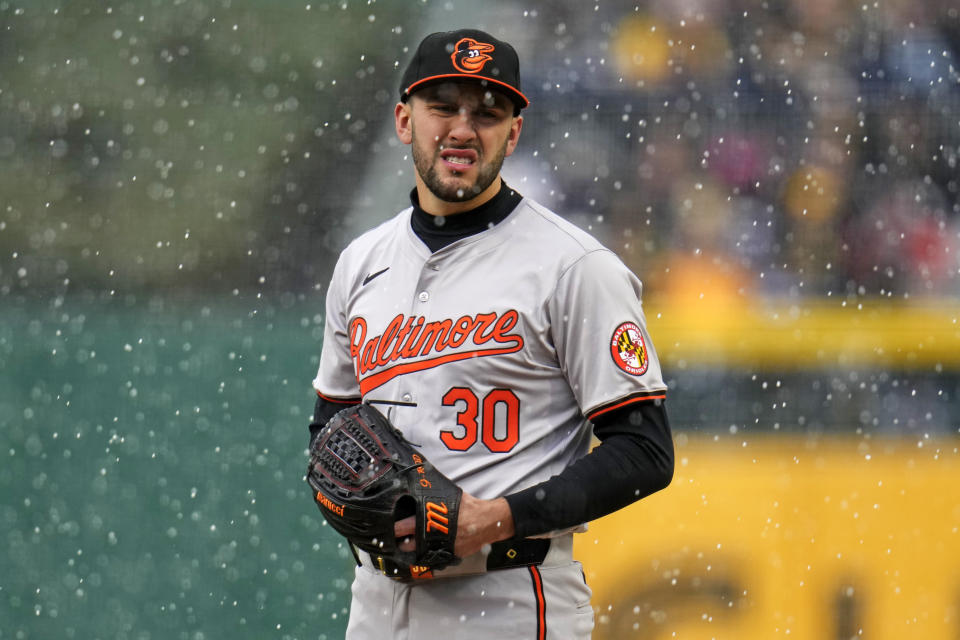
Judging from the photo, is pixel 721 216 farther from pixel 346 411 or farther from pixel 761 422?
pixel 346 411

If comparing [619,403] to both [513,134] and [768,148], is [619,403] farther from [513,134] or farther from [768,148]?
[768,148]

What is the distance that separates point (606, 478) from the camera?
63.1 inches

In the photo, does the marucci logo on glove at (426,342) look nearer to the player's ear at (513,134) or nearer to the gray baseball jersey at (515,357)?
the gray baseball jersey at (515,357)

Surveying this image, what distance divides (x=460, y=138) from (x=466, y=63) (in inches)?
4.7

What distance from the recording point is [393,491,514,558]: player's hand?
1.58m

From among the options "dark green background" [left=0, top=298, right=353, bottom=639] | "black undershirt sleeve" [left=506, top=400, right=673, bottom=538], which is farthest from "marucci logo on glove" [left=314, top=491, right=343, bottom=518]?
"dark green background" [left=0, top=298, right=353, bottom=639]

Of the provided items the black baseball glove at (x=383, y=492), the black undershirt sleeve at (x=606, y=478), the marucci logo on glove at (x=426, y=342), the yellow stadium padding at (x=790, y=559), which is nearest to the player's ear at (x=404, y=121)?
the marucci logo on glove at (x=426, y=342)

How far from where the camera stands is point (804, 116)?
3.28 metres

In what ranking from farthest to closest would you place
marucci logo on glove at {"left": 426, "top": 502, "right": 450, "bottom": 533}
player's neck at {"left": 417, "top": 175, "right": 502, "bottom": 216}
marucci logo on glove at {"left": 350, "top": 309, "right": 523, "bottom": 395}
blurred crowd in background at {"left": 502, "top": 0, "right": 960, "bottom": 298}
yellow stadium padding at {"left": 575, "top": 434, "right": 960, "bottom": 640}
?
1. blurred crowd in background at {"left": 502, "top": 0, "right": 960, "bottom": 298}
2. yellow stadium padding at {"left": 575, "top": 434, "right": 960, "bottom": 640}
3. player's neck at {"left": 417, "top": 175, "right": 502, "bottom": 216}
4. marucci logo on glove at {"left": 350, "top": 309, "right": 523, "bottom": 395}
5. marucci logo on glove at {"left": 426, "top": 502, "right": 450, "bottom": 533}

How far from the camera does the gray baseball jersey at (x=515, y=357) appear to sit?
165 cm

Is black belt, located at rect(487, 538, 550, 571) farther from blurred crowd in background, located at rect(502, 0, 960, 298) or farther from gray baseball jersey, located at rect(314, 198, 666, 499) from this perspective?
blurred crowd in background, located at rect(502, 0, 960, 298)

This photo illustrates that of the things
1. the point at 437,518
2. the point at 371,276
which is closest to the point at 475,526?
the point at 437,518

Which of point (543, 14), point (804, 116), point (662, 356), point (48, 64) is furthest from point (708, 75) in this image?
point (48, 64)

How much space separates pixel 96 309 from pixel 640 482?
217 centimetres
